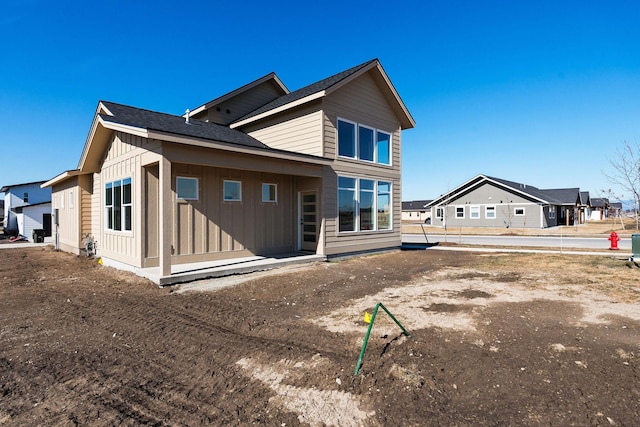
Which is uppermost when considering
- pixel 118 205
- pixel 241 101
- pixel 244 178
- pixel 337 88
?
pixel 241 101

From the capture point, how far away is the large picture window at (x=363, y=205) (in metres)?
12.4

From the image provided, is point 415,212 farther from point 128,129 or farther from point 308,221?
point 128,129

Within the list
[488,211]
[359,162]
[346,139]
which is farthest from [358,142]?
[488,211]

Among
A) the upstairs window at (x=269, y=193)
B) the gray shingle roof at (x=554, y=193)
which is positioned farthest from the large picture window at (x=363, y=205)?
the gray shingle roof at (x=554, y=193)

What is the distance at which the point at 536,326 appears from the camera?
5.04m

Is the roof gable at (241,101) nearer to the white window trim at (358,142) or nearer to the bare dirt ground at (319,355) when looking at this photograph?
the white window trim at (358,142)

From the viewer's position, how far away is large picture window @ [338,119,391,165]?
12461 millimetres

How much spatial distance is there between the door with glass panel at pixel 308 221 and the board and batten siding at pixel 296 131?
158 centimetres

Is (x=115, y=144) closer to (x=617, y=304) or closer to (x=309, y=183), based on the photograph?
(x=309, y=183)

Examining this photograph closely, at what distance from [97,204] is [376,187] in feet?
33.7

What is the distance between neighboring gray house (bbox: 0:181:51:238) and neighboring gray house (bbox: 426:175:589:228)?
3274cm

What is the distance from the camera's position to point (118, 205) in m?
10.4

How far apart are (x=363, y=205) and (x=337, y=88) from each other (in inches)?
169

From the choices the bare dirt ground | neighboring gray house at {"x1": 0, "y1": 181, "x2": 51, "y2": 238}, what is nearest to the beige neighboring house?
the bare dirt ground
